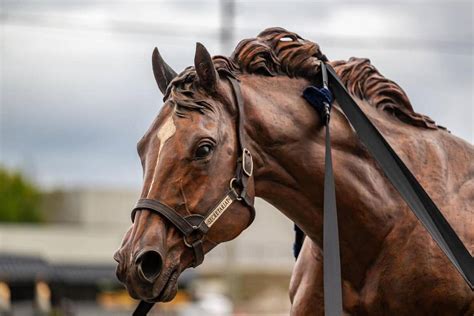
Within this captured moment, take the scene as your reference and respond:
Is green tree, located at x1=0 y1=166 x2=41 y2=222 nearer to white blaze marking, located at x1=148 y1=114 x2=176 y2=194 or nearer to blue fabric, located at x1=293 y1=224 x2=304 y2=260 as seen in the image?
blue fabric, located at x1=293 y1=224 x2=304 y2=260

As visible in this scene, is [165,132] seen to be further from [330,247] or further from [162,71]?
[330,247]

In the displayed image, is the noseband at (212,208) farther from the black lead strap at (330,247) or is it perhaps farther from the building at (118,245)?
the building at (118,245)

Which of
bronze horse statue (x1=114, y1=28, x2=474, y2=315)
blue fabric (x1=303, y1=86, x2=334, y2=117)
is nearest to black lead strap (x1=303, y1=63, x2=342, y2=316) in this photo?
blue fabric (x1=303, y1=86, x2=334, y2=117)

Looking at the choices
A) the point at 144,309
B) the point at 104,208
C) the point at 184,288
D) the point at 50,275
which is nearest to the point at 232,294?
the point at 184,288

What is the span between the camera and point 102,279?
32.5 m

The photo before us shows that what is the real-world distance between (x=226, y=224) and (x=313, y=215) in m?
0.57

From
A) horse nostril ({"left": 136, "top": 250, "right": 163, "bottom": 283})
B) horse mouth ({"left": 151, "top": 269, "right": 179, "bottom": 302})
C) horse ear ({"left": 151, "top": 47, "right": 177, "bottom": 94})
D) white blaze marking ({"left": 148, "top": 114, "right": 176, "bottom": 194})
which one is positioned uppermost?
horse ear ({"left": 151, "top": 47, "right": 177, "bottom": 94})

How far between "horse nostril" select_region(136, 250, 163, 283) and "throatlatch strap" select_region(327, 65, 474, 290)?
3.92ft

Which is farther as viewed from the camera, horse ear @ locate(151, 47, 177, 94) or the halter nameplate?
horse ear @ locate(151, 47, 177, 94)

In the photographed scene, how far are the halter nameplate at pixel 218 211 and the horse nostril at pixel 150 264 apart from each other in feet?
0.89

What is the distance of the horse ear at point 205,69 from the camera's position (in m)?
4.84

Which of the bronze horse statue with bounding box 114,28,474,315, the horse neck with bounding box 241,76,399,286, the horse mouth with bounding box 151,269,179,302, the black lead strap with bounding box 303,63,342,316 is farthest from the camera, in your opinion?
the horse neck with bounding box 241,76,399,286

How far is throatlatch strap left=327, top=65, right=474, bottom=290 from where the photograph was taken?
16.9ft

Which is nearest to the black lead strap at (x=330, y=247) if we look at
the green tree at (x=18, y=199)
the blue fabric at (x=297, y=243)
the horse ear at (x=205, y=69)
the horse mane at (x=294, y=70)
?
the horse mane at (x=294, y=70)
